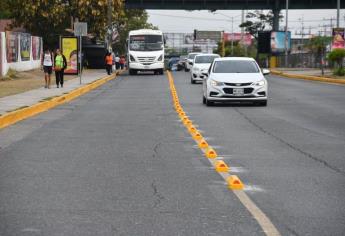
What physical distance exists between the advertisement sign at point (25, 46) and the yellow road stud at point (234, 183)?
39.5 meters

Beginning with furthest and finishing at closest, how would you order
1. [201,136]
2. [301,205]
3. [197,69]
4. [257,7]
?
[257,7], [197,69], [201,136], [301,205]

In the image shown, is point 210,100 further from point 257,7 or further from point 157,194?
point 257,7

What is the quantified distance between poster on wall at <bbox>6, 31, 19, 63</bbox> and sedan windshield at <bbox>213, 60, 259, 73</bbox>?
20.6 m

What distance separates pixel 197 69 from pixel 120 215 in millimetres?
33095

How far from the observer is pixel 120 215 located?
728 centimetres

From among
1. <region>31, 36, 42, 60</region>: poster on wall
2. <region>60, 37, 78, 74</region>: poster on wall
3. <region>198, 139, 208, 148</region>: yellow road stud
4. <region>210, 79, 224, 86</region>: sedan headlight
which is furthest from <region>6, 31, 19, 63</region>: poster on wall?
<region>198, 139, 208, 148</region>: yellow road stud

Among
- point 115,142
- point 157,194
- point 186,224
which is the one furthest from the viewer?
point 115,142

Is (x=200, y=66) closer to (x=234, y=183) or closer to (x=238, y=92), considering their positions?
(x=238, y=92)

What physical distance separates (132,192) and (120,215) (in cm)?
129

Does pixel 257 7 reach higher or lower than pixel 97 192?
higher

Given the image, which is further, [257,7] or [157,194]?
[257,7]

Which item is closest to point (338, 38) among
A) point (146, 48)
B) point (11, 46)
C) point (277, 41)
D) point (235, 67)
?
point (146, 48)

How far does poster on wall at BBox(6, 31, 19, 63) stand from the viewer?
42.3 meters

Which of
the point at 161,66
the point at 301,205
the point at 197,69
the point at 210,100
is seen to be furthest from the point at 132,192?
the point at 161,66
